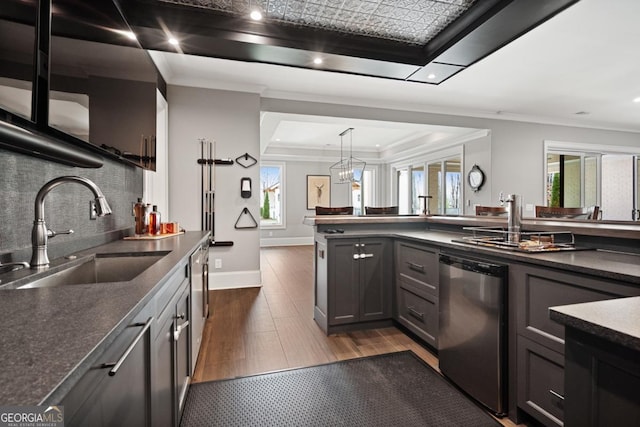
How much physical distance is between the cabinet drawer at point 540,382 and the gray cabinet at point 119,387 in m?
1.67

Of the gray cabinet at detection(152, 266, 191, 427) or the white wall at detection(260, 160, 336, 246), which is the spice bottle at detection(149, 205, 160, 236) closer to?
the gray cabinet at detection(152, 266, 191, 427)

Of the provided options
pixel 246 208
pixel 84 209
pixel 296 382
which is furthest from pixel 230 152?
pixel 296 382

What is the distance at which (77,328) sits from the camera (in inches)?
24.2

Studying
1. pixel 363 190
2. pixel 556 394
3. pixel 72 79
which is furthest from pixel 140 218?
pixel 363 190

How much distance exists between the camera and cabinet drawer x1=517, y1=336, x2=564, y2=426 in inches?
54.0

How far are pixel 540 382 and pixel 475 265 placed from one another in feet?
2.00

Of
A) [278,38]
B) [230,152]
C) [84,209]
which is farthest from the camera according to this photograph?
[230,152]

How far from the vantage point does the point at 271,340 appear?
2.54m

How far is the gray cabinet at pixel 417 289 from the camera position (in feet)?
7.27

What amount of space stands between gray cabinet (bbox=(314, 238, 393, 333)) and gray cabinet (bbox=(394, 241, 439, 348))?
0.12m

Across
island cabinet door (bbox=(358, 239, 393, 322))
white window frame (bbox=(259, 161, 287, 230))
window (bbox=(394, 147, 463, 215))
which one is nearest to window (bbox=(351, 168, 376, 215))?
window (bbox=(394, 147, 463, 215))

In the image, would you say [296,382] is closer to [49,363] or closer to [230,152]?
[49,363]

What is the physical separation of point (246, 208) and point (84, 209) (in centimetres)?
236

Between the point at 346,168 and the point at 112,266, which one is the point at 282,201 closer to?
the point at 346,168
